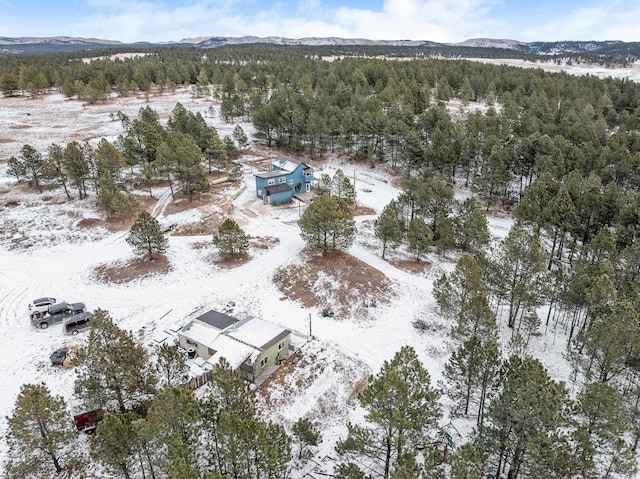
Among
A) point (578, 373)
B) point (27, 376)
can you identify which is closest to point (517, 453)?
point (578, 373)

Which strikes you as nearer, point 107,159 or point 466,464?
point 466,464

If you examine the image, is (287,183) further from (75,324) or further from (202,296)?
(75,324)

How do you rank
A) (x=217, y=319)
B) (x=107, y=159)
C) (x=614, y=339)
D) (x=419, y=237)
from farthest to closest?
(x=107, y=159), (x=419, y=237), (x=217, y=319), (x=614, y=339)

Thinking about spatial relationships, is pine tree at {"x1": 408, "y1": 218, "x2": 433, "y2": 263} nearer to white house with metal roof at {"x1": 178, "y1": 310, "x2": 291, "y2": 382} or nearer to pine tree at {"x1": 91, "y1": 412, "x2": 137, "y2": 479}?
white house with metal roof at {"x1": 178, "y1": 310, "x2": 291, "y2": 382}

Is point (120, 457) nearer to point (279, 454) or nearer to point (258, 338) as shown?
point (279, 454)

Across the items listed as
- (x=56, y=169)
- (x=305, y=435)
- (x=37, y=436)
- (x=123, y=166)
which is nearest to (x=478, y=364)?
(x=305, y=435)

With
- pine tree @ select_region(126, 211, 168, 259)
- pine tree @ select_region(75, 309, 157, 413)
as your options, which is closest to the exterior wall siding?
pine tree @ select_region(126, 211, 168, 259)
